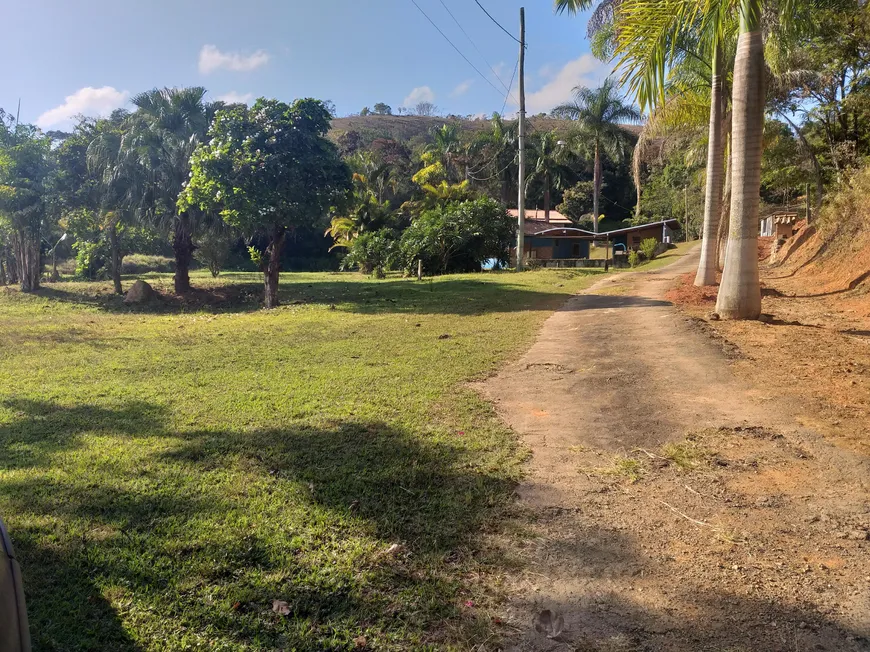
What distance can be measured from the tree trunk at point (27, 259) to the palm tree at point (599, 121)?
38.1 metres

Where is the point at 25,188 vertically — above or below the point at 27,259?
above

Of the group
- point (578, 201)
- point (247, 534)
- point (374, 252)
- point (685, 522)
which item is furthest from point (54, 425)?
point (578, 201)

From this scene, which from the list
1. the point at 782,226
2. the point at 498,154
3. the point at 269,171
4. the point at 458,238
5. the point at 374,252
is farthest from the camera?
the point at 498,154

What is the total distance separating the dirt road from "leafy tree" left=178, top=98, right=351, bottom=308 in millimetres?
12634

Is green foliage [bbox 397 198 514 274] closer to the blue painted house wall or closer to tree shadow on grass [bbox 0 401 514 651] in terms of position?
the blue painted house wall

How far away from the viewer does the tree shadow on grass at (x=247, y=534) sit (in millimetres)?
2848

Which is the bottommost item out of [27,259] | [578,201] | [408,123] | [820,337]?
[820,337]

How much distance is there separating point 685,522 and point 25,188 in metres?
24.9

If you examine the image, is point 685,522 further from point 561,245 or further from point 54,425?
point 561,245

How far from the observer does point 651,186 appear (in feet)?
194

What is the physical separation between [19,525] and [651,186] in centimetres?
6148

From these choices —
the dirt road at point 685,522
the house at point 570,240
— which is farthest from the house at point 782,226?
the dirt road at point 685,522

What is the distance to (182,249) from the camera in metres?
23.1

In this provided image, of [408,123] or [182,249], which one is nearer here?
[182,249]
